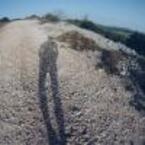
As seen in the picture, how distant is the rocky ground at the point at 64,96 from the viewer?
2370cm

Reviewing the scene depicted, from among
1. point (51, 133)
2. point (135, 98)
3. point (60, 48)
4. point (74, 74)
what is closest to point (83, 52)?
point (60, 48)

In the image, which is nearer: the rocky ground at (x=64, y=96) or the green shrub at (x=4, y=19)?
the rocky ground at (x=64, y=96)

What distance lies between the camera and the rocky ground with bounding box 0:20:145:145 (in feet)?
77.8

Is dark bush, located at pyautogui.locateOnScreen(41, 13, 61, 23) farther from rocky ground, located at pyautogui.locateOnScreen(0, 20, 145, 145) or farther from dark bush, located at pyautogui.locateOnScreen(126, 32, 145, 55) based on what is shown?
rocky ground, located at pyautogui.locateOnScreen(0, 20, 145, 145)

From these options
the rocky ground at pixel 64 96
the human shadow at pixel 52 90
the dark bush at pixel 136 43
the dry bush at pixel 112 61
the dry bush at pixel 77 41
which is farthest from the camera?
the dark bush at pixel 136 43

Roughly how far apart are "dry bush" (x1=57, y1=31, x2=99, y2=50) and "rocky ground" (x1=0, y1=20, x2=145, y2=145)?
0.33 m

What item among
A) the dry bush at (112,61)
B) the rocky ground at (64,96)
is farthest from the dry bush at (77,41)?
the dry bush at (112,61)

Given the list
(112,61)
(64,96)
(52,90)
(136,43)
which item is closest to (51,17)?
(136,43)

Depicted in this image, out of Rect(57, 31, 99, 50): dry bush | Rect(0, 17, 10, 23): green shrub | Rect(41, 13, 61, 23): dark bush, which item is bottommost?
Rect(57, 31, 99, 50): dry bush

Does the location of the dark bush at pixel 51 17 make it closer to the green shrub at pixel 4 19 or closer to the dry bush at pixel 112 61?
the green shrub at pixel 4 19

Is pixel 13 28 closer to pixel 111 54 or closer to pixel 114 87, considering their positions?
pixel 111 54

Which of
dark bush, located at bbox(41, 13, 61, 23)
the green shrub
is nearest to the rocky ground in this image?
dark bush, located at bbox(41, 13, 61, 23)

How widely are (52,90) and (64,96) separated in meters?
1.02

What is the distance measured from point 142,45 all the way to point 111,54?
423 inches
